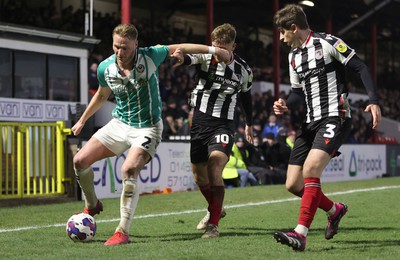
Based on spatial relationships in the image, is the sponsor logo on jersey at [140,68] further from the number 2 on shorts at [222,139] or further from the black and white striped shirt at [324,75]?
the black and white striped shirt at [324,75]

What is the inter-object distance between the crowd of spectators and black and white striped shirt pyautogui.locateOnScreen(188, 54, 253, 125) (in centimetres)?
741

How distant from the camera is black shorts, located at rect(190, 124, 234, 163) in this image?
8.58 m

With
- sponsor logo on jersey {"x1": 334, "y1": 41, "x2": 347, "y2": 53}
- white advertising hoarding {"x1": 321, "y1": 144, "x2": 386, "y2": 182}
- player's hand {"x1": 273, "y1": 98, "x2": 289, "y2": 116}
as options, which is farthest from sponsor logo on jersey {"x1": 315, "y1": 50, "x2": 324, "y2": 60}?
white advertising hoarding {"x1": 321, "y1": 144, "x2": 386, "y2": 182}

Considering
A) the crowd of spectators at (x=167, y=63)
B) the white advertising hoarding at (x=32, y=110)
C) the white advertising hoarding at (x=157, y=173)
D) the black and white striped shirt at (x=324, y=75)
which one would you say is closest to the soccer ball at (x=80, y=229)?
the black and white striped shirt at (x=324, y=75)

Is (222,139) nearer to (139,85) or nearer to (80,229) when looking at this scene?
(139,85)

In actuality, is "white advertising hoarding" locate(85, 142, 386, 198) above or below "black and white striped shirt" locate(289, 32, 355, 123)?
below

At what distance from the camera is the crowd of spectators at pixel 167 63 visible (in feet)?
67.5

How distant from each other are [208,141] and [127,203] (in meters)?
1.56

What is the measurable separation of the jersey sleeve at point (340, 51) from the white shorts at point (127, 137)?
183cm

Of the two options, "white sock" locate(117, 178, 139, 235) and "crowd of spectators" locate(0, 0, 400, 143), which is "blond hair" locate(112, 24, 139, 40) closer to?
"white sock" locate(117, 178, 139, 235)

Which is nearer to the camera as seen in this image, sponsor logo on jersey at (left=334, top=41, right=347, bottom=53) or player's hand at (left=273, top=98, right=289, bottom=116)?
sponsor logo on jersey at (left=334, top=41, right=347, bottom=53)

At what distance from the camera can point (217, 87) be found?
872 cm

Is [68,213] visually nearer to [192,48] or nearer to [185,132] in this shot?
[192,48]

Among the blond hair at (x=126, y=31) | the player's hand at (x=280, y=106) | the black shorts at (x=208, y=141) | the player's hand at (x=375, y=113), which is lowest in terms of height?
the black shorts at (x=208, y=141)
